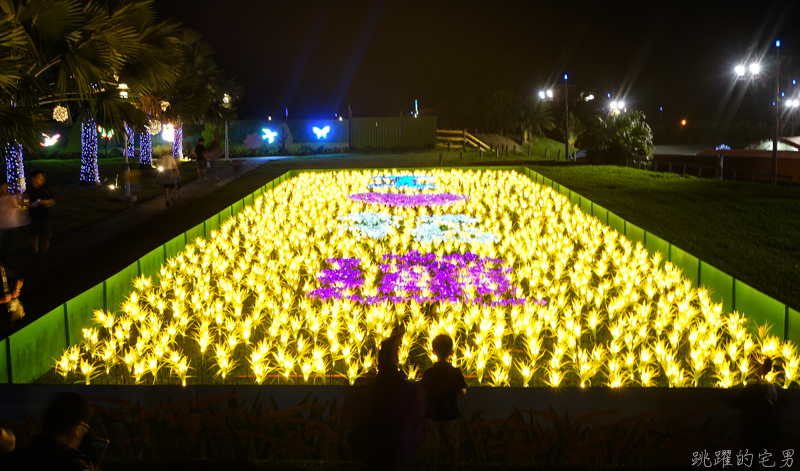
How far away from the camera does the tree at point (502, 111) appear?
64.2 meters

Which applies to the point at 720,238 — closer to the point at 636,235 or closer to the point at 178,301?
the point at 636,235

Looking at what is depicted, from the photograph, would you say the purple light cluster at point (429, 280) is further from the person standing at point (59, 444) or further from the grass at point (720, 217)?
the person standing at point (59, 444)

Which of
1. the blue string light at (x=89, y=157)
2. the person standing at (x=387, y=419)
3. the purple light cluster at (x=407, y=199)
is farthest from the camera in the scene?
the blue string light at (x=89, y=157)

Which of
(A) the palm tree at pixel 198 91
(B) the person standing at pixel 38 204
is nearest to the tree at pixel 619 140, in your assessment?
(A) the palm tree at pixel 198 91

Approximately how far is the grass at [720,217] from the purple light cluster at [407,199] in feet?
15.9

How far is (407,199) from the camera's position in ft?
81.1

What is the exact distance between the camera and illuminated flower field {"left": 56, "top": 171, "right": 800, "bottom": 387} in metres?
8.38

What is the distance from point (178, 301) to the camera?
11336mm

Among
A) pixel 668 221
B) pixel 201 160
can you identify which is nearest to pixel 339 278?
pixel 668 221

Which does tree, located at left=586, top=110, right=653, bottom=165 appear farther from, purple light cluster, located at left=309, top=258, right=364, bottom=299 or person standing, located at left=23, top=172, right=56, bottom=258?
person standing, located at left=23, top=172, right=56, bottom=258

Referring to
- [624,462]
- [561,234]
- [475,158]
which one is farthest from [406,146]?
[624,462]

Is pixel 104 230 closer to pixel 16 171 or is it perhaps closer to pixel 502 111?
pixel 16 171

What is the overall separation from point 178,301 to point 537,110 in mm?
56601

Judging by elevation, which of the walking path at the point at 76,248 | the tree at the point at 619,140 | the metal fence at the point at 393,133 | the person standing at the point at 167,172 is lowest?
the walking path at the point at 76,248
